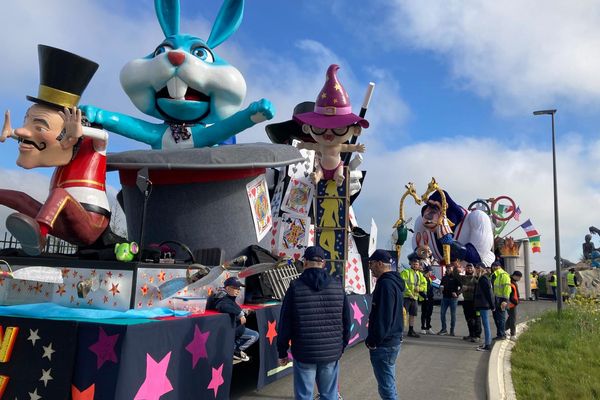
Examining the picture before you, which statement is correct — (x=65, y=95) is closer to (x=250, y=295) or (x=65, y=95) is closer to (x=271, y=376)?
(x=250, y=295)

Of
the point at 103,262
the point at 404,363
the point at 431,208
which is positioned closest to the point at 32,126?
the point at 103,262

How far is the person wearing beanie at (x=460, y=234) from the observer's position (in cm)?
1917

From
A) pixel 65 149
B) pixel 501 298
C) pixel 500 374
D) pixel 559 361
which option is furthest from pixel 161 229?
pixel 501 298

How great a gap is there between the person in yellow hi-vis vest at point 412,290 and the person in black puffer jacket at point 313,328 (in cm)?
595

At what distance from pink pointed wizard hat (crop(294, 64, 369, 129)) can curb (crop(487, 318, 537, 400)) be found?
12.7 ft

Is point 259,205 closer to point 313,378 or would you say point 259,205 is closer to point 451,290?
point 313,378

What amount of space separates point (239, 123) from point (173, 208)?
5.16 ft

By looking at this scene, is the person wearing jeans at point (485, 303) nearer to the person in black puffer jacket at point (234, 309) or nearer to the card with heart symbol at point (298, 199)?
the card with heart symbol at point (298, 199)

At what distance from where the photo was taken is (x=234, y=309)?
5039 mm

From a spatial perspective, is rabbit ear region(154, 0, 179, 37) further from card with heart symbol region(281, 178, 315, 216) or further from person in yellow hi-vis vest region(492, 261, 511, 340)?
person in yellow hi-vis vest region(492, 261, 511, 340)

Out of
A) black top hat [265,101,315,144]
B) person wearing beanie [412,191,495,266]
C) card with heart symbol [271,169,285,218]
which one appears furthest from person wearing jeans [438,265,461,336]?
person wearing beanie [412,191,495,266]

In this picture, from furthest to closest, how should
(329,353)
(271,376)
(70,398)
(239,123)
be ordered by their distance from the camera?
1. (239,123)
2. (271,376)
3. (329,353)
4. (70,398)

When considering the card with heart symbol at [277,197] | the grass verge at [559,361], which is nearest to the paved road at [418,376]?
the grass verge at [559,361]

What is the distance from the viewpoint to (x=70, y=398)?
3.68 m
